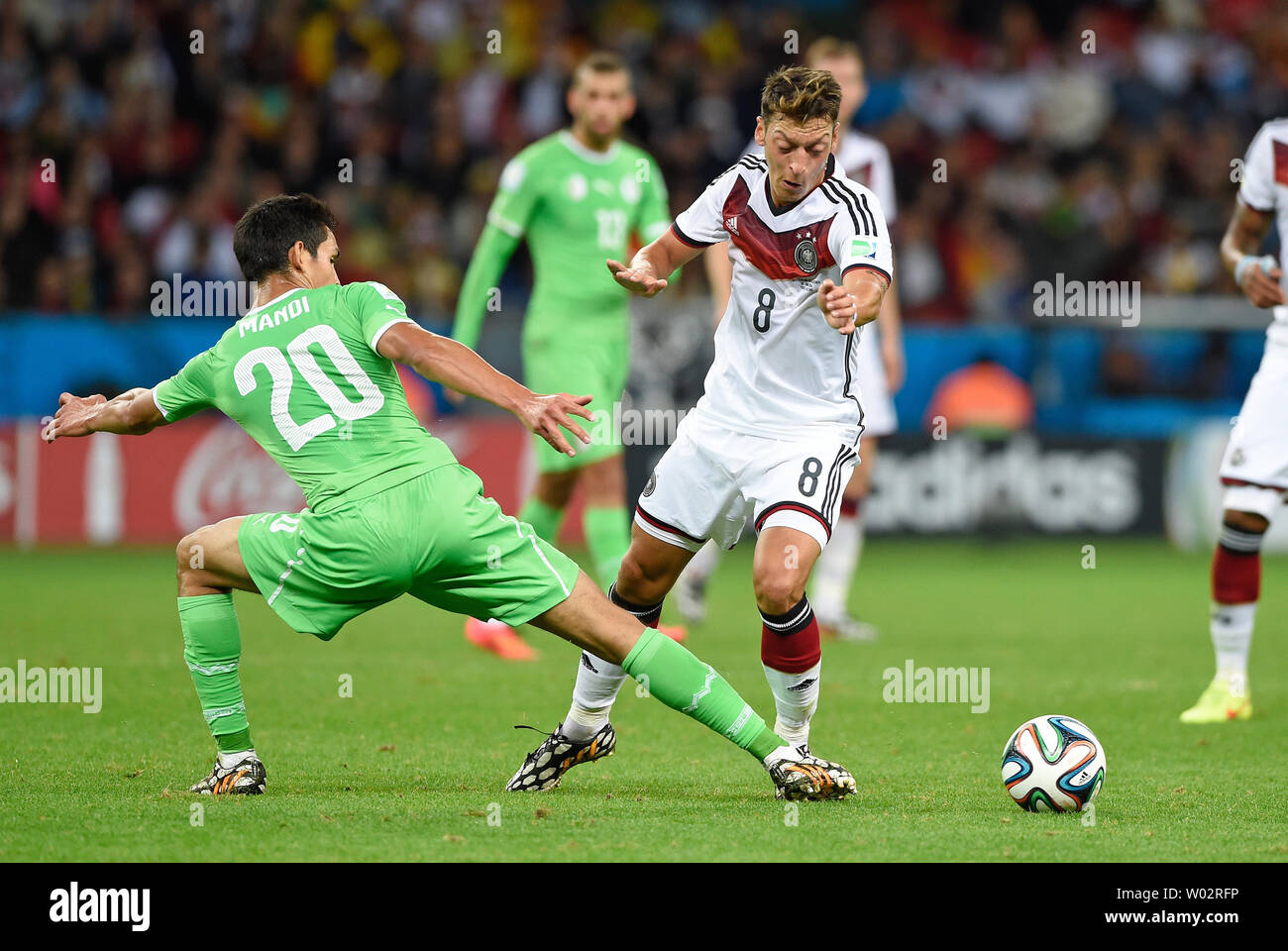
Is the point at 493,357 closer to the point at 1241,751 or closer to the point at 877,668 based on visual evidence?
the point at 877,668

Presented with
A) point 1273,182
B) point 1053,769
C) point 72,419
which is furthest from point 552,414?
point 1273,182

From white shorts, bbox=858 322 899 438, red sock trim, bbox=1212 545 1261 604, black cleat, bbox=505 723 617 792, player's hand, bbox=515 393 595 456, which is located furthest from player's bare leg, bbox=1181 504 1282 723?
player's hand, bbox=515 393 595 456

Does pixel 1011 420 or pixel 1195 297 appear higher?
pixel 1195 297

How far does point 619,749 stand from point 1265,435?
2986 mm

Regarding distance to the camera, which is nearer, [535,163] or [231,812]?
[231,812]

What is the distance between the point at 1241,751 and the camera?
627 cm

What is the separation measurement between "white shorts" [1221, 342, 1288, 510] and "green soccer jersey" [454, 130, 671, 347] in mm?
3148

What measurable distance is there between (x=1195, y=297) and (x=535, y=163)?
1034 cm

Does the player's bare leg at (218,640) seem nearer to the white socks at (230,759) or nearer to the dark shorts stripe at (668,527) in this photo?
the white socks at (230,759)

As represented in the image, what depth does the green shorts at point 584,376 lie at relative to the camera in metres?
8.75

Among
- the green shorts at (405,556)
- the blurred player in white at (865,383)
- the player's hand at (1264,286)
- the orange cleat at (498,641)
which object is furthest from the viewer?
the blurred player in white at (865,383)

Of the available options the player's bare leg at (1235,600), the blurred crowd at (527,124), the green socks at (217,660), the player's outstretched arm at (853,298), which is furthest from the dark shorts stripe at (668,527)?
the blurred crowd at (527,124)

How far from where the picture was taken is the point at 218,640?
517 centimetres
